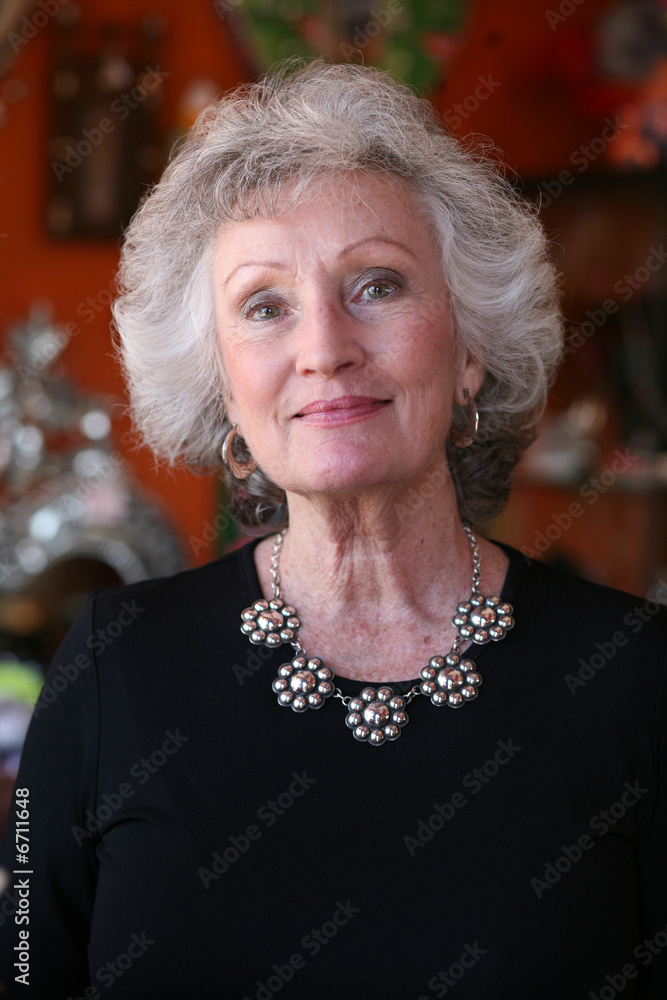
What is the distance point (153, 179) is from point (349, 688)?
230 centimetres

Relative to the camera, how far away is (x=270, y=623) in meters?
1.30

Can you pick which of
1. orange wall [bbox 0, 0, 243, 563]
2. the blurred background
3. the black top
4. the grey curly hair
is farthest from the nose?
orange wall [bbox 0, 0, 243, 563]

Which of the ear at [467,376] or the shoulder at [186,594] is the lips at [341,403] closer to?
the ear at [467,376]

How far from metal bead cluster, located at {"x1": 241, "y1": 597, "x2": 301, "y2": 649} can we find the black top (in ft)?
0.06

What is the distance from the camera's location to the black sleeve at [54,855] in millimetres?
1247

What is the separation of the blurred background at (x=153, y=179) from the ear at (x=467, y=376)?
5.16ft

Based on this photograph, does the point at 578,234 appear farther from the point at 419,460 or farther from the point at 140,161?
the point at 419,460

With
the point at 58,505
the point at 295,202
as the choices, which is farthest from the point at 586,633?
the point at 58,505

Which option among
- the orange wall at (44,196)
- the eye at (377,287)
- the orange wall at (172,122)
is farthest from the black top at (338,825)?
the orange wall at (44,196)

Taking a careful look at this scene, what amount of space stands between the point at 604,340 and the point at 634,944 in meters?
2.43

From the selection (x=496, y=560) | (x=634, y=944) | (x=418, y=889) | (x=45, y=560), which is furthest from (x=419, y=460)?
(x=45, y=560)

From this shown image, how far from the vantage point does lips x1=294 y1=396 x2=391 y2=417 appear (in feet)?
3.83

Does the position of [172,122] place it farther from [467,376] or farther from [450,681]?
[450,681]

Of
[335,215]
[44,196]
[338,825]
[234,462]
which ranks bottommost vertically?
[338,825]
